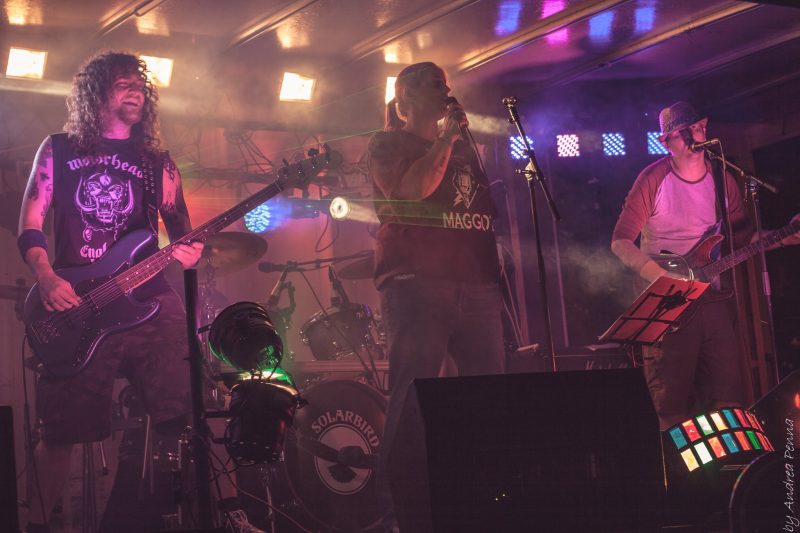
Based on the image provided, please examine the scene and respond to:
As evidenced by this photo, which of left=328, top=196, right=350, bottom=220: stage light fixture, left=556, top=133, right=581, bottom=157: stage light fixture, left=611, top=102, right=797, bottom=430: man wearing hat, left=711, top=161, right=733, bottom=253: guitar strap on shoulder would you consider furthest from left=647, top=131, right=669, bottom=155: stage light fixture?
left=328, top=196, right=350, bottom=220: stage light fixture

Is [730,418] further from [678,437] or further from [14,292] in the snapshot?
[14,292]

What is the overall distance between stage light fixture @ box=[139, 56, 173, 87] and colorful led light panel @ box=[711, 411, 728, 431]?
15.2ft

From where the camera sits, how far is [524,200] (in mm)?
7742

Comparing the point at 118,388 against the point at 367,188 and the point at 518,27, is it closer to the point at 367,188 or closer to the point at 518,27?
the point at 367,188

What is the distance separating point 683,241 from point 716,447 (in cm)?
226

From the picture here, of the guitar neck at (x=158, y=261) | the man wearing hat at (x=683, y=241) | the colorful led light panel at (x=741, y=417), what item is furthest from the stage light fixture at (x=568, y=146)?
the colorful led light panel at (x=741, y=417)

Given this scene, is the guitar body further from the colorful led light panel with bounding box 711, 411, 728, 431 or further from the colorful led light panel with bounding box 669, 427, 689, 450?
the colorful led light panel with bounding box 711, 411, 728, 431

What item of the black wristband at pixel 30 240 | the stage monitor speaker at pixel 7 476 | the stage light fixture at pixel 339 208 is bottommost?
the stage monitor speaker at pixel 7 476

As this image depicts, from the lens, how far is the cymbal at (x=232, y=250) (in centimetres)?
570

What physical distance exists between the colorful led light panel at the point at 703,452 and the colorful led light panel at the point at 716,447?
3cm

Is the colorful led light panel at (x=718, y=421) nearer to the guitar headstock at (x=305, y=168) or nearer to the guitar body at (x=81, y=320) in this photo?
the guitar headstock at (x=305, y=168)

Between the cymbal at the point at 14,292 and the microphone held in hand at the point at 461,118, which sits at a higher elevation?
the microphone held in hand at the point at 461,118

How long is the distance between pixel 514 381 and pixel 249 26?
444 cm

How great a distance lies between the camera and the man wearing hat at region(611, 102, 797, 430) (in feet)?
17.1
